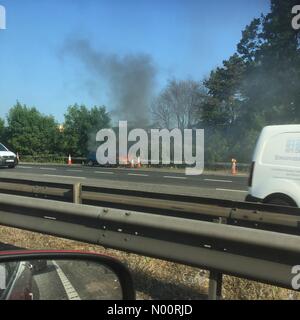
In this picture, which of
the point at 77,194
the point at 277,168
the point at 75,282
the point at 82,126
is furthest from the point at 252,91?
the point at 75,282

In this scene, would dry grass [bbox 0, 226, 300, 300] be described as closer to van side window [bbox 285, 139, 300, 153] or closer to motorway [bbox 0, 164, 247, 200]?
van side window [bbox 285, 139, 300, 153]

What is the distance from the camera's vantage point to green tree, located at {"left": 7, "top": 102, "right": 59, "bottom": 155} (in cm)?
4959

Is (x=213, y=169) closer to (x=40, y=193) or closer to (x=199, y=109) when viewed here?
(x=199, y=109)

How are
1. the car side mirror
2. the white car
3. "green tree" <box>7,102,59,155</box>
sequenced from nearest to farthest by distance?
the car side mirror → the white car → "green tree" <box>7,102,59,155</box>

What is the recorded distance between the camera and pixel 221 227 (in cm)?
382

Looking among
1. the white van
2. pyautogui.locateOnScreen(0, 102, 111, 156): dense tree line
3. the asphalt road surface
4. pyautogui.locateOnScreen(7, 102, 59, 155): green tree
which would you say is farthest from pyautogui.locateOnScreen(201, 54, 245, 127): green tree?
the asphalt road surface

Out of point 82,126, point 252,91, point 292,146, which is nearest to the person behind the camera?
point 292,146

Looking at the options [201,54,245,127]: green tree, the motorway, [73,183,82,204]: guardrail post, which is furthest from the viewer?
[201,54,245,127]: green tree

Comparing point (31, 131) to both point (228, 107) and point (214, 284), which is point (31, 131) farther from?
point (214, 284)

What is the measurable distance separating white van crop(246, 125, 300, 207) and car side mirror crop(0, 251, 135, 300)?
5949 mm

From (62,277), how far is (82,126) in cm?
4420

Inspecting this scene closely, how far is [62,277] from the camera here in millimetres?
2041
